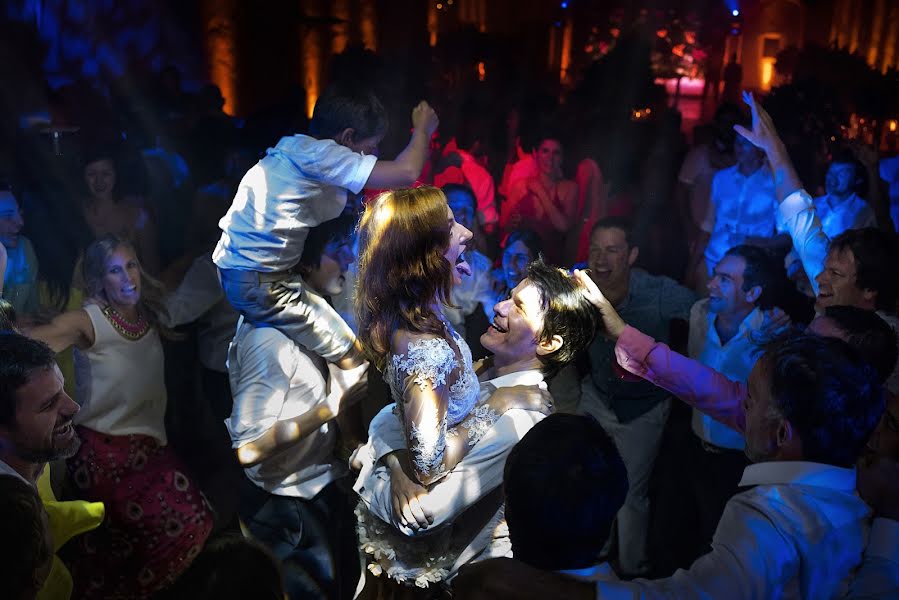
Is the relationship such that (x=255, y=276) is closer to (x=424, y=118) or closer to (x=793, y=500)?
(x=424, y=118)

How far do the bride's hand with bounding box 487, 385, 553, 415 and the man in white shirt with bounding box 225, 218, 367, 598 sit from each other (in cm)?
73

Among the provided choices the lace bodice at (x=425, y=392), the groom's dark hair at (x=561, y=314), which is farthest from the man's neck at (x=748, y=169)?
the lace bodice at (x=425, y=392)

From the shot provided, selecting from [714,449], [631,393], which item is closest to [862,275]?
[714,449]

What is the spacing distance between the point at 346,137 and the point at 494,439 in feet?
3.95

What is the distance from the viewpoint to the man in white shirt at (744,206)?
436 centimetres

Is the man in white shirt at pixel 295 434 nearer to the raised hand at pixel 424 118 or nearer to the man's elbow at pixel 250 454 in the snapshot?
the man's elbow at pixel 250 454

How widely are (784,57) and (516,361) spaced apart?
916 centimetres

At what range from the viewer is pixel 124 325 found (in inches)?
115

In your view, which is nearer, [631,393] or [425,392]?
[425,392]

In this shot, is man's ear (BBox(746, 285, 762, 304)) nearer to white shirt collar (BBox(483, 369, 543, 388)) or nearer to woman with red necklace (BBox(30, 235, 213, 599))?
white shirt collar (BBox(483, 369, 543, 388))

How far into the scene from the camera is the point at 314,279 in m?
2.96

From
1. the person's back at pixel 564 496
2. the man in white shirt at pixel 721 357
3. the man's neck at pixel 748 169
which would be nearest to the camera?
the person's back at pixel 564 496

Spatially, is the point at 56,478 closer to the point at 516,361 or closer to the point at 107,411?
the point at 107,411

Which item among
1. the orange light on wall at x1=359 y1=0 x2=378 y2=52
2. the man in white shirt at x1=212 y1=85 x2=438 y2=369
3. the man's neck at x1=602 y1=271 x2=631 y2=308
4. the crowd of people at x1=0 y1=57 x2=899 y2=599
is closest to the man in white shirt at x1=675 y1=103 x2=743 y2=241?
the crowd of people at x1=0 y1=57 x2=899 y2=599
